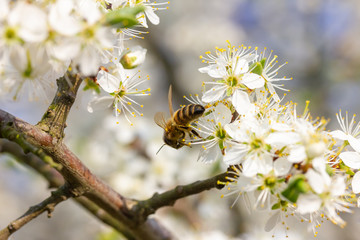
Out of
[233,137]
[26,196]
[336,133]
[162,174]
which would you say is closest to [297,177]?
[233,137]

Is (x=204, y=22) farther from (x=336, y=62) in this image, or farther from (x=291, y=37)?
(x=336, y=62)

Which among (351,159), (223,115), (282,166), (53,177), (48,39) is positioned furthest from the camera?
(53,177)

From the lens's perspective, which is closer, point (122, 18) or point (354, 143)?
point (122, 18)

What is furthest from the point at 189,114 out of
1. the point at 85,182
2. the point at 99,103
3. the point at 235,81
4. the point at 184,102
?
the point at 184,102

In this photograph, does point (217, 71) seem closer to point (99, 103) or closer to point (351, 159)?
point (99, 103)

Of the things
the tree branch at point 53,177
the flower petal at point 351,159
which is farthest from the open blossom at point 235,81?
the tree branch at point 53,177

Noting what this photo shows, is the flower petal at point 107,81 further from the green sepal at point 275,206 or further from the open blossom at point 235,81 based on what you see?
the green sepal at point 275,206

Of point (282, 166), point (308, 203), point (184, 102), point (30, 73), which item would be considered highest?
point (184, 102)
